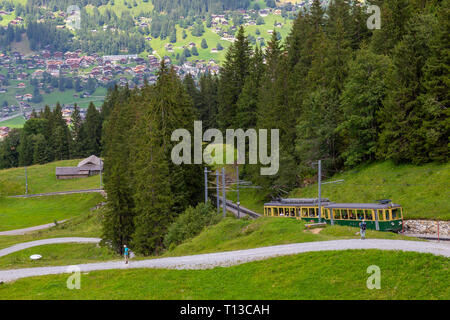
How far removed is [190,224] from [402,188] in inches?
812

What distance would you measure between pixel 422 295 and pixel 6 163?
138030 mm

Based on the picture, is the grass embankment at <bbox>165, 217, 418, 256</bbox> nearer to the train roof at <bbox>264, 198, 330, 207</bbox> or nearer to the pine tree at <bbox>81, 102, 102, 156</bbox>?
the train roof at <bbox>264, 198, 330, 207</bbox>

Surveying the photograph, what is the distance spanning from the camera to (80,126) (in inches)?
5443

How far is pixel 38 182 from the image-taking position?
106 metres

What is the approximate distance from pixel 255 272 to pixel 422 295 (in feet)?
28.7

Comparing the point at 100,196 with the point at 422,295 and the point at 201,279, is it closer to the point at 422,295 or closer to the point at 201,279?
the point at 201,279

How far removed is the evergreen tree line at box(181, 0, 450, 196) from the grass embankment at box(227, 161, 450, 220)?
1648mm

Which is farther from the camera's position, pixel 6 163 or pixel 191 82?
pixel 6 163

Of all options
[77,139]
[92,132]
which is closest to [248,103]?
[92,132]

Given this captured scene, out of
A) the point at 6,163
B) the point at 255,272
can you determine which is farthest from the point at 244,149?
the point at 6,163
